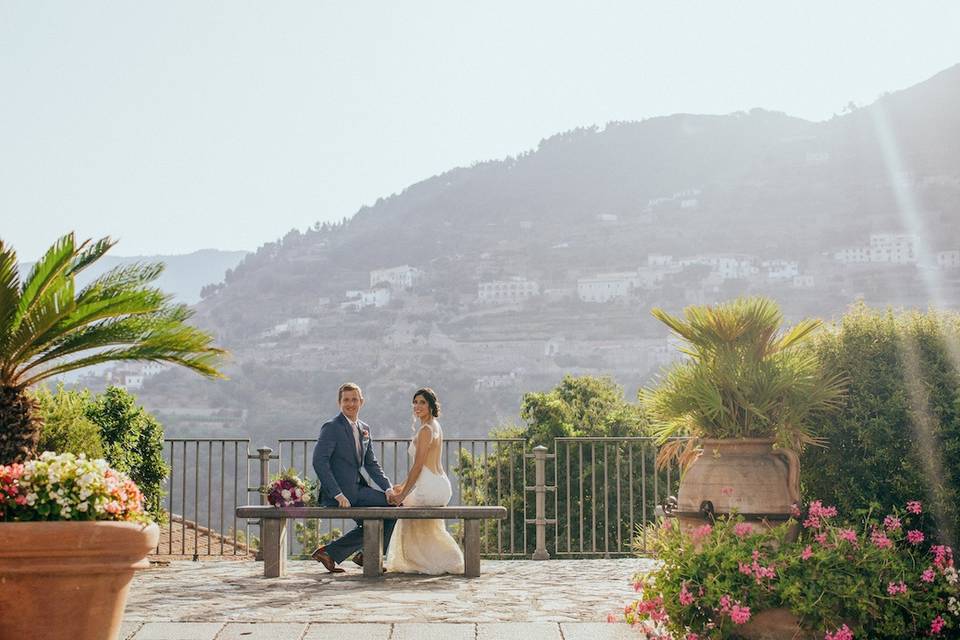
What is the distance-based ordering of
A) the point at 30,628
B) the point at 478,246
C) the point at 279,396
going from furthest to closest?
the point at 478,246 → the point at 279,396 → the point at 30,628

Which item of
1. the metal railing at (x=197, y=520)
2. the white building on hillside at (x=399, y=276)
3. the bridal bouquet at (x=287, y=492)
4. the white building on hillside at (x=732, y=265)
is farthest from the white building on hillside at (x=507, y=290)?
the bridal bouquet at (x=287, y=492)

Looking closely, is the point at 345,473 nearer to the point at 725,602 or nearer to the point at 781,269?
the point at 725,602

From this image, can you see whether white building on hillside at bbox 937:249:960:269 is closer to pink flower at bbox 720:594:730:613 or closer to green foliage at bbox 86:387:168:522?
green foliage at bbox 86:387:168:522

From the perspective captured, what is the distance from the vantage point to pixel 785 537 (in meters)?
5.77

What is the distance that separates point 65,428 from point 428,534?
3077 millimetres

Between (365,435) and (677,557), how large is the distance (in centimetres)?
454

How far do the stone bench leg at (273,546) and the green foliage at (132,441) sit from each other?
75.2 inches

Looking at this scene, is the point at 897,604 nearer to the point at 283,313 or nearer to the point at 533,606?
the point at 533,606

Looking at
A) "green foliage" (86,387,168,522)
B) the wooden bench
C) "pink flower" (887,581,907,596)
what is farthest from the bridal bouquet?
"pink flower" (887,581,907,596)

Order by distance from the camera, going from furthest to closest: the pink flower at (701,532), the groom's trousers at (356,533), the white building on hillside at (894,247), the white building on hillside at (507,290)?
the white building on hillside at (507,290)
the white building on hillside at (894,247)
the groom's trousers at (356,533)
the pink flower at (701,532)

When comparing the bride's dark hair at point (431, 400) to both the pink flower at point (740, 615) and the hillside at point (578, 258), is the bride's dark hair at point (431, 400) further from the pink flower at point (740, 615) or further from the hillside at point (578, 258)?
the hillside at point (578, 258)

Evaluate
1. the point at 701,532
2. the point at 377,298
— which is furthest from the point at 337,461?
the point at 377,298

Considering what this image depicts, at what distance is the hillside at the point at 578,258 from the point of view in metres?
115

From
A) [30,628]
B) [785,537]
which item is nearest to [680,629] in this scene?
[785,537]
